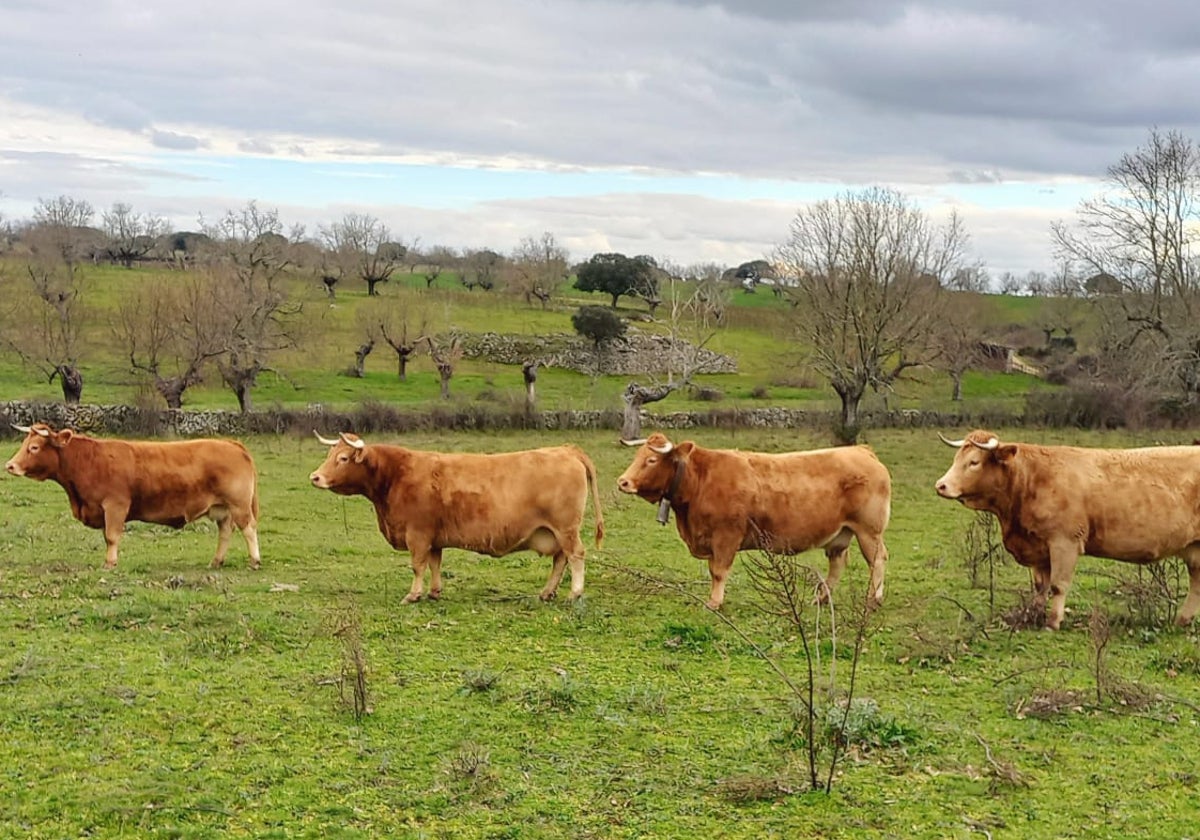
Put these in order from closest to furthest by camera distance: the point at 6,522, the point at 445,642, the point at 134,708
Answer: the point at 134,708
the point at 445,642
the point at 6,522

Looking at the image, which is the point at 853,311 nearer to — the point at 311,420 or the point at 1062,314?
the point at 311,420

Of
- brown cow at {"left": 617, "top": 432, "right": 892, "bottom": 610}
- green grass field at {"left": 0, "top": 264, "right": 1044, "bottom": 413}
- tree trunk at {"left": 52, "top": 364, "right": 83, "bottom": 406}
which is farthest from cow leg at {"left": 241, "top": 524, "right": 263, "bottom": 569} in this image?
tree trunk at {"left": 52, "top": 364, "right": 83, "bottom": 406}

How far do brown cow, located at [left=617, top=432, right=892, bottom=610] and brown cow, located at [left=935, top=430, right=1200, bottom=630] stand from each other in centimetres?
111

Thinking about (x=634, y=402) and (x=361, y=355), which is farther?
(x=361, y=355)

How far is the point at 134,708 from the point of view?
802cm

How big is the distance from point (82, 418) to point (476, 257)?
7320cm

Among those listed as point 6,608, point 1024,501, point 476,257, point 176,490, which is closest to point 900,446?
point 1024,501

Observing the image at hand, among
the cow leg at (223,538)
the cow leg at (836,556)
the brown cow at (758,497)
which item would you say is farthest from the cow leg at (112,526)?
the cow leg at (836,556)

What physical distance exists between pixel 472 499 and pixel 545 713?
435cm

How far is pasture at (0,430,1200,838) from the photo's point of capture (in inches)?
257

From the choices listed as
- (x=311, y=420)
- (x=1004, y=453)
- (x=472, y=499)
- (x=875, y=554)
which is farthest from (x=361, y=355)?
(x=1004, y=453)

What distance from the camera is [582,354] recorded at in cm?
5950

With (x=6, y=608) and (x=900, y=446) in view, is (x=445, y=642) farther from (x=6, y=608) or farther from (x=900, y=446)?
(x=900, y=446)

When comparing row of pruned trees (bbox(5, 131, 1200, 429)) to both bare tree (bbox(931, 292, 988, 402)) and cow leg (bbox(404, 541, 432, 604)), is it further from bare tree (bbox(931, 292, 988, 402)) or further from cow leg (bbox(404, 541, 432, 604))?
cow leg (bbox(404, 541, 432, 604))
